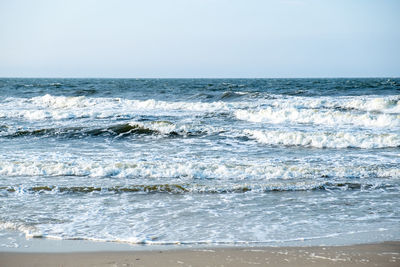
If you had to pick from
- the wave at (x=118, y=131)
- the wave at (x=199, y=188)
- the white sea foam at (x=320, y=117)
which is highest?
the white sea foam at (x=320, y=117)

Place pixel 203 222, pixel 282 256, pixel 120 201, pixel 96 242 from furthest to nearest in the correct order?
pixel 120 201, pixel 203 222, pixel 96 242, pixel 282 256

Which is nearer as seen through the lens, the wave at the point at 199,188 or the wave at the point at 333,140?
the wave at the point at 199,188

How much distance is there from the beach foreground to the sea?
29 centimetres

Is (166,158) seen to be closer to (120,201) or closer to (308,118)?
(120,201)

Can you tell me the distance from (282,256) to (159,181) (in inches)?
163

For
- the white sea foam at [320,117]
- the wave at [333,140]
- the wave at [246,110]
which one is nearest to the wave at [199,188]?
the wave at [333,140]

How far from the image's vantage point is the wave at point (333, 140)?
11930mm

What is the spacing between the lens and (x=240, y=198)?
6.80 metres

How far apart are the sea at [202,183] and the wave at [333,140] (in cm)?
3

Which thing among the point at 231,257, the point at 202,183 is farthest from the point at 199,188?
the point at 231,257

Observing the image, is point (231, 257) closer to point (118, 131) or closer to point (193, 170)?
point (193, 170)

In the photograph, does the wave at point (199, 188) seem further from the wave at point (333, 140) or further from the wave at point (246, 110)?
the wave at point (246, 110)

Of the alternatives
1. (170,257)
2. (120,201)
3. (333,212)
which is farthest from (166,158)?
(170,257)

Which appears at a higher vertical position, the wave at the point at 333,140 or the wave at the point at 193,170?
the wave at the point at 333,140
